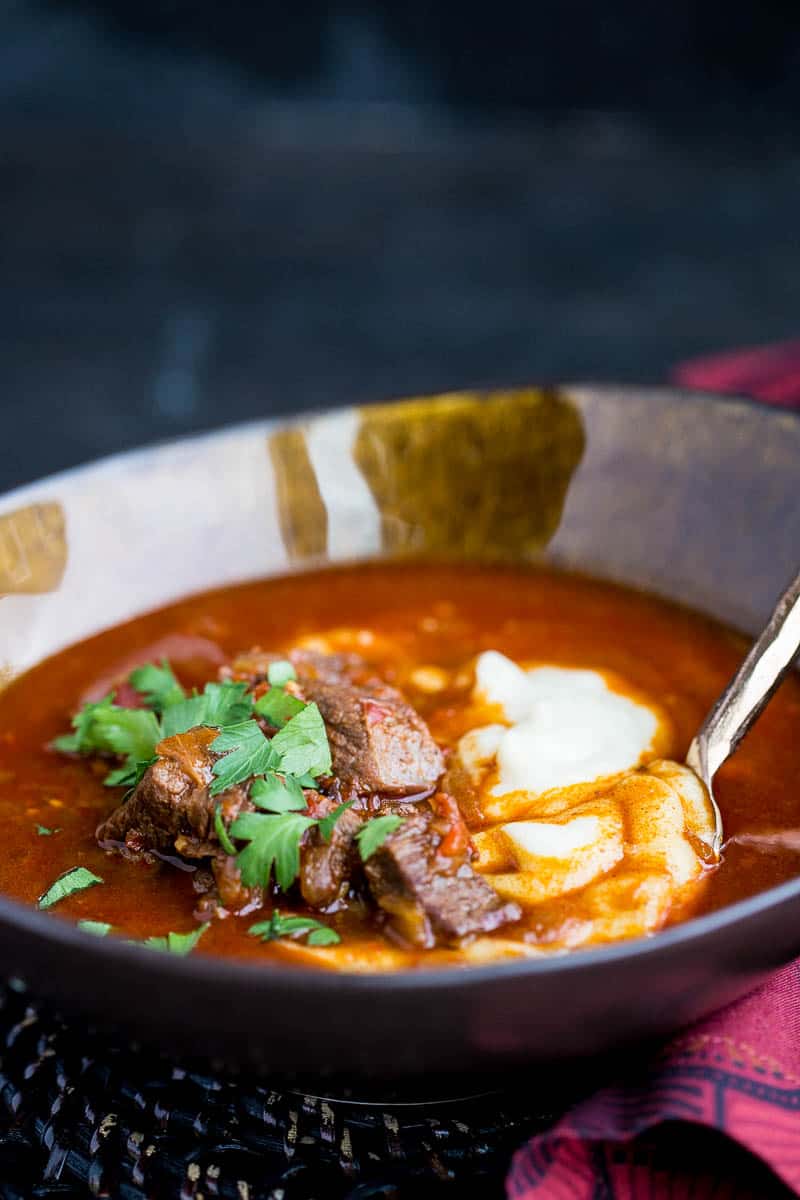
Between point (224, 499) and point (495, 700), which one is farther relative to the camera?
point (224, 499)

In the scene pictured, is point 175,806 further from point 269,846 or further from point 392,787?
point 392,787

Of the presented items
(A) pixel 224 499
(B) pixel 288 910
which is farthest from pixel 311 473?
(B) pixel 288 910

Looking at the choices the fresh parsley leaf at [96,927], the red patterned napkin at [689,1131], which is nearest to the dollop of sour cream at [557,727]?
the red patterned napkin at [689,1131]

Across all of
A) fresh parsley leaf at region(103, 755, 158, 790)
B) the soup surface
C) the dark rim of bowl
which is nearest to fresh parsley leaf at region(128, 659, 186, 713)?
the soup surface

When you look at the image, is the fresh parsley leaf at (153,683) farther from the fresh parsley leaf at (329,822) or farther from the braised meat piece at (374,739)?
the fresh parsley leaf at (329,822)

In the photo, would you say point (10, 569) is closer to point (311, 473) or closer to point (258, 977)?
point (311, 473)

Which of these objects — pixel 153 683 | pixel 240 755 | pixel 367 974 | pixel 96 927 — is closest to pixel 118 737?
pixel 153 683
